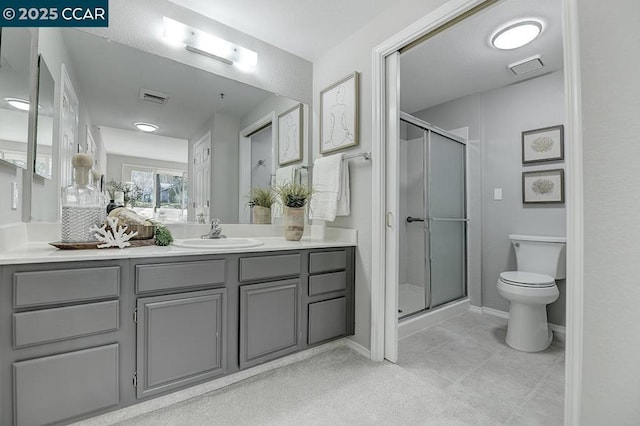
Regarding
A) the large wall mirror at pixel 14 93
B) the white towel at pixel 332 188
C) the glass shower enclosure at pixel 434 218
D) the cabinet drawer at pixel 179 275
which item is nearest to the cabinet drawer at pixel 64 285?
the cabinet drawer at pixel 179 275

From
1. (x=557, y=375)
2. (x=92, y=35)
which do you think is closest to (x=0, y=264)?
(x=92, y=35)

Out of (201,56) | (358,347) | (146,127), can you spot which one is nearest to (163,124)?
(146,127)

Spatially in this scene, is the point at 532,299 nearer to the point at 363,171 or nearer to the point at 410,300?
the point at 410,300

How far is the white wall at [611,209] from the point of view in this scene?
99 cm

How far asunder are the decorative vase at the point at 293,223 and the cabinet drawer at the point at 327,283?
1.17ft

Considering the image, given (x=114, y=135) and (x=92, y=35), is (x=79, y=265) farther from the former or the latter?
(x=92, y=35)

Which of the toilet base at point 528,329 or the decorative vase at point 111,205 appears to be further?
the toilet base at point 528,329

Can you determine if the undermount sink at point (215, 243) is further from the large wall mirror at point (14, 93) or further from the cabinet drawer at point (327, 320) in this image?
the large wall mirror at point (14, 93)

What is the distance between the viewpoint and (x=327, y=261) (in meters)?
2.04

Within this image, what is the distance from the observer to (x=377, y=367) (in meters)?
1.89

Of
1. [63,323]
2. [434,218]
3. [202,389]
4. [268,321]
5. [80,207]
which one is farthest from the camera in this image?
[434,218]

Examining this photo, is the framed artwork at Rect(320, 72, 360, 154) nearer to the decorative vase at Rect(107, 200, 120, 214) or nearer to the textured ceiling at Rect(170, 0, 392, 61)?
the textured ceiling at Rect(170, 0, 392, 61)

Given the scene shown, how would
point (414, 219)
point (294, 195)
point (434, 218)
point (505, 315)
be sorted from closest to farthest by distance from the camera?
point (294, 195) → point (505, 315) → point (434, 218) → point (414, 219)

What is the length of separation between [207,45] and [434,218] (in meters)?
2.44
